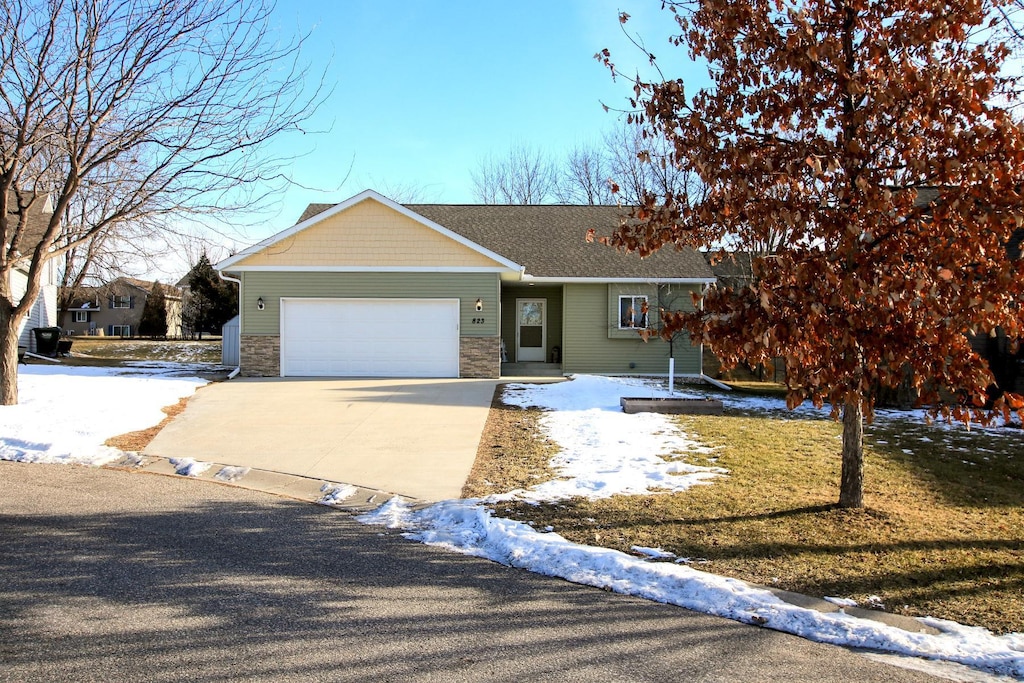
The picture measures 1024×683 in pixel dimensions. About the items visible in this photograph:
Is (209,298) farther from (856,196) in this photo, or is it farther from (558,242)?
(856,196)

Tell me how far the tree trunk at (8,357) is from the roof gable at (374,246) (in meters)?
6.13

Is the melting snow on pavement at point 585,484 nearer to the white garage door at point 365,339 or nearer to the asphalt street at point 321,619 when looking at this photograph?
the asphalt street at point 321,619

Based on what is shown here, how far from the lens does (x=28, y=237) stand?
71.8 ft

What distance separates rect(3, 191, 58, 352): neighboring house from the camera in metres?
22.3

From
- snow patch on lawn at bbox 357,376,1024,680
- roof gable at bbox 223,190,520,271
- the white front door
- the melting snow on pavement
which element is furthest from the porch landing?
snow patch on lawn at bbox 357,376,1024,680

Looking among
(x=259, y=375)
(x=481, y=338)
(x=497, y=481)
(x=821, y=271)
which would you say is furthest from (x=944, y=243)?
(x=259, y=375)

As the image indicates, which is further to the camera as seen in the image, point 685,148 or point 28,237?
point 28,237

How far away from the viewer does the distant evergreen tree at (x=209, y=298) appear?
3825cm

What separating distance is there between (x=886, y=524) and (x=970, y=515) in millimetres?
1169

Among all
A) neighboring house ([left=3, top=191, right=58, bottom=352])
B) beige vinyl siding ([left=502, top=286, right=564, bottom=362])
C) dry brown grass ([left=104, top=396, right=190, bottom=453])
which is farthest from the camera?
neighboring house ([left=3, top=191, right=58, bottom=352])

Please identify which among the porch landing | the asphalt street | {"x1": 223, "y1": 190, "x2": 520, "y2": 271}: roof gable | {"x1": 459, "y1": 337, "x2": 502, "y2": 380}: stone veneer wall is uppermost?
{"x1": 223, "y1": 190, "x2": 520, "y2": 271}: roof gable

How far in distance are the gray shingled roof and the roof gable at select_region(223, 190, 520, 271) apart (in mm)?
1628

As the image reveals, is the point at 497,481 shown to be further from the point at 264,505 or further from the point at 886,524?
the point at 886,524

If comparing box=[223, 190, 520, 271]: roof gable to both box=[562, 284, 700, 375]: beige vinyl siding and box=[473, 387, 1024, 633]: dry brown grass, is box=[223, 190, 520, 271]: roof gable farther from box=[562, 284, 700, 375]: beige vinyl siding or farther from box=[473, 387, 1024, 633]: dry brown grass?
box=[473, 387, 1024, 633]: dry brown grass
